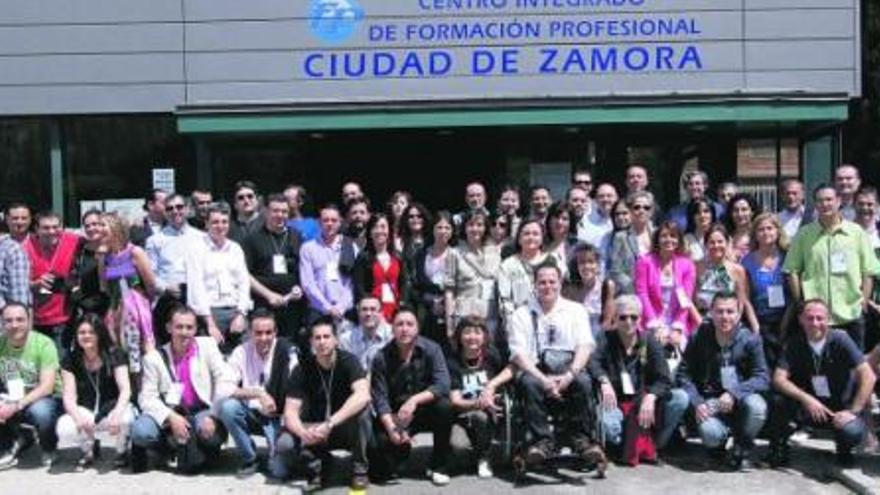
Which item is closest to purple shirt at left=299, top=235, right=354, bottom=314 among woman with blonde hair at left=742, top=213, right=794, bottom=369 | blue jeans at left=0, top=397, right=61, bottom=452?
blue jeans at left=0, top=397, right=61, bottom=452

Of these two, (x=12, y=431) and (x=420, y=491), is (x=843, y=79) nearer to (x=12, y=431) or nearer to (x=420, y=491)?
(x=420, y=491)

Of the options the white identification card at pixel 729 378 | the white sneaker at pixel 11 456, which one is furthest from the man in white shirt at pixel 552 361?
the white sneaker at pixel 11 456

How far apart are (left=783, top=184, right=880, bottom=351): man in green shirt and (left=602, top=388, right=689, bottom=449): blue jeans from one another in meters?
1.39

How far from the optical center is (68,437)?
27.1 feet

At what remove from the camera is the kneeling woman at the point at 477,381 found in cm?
800

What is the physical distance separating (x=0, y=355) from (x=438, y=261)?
137 inches

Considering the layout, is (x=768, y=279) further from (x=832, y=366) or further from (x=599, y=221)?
(x=599, y=221)

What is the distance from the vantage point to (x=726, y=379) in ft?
27.0

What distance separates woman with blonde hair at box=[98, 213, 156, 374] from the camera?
8.66 m

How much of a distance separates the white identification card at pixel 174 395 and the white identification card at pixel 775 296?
4662mm

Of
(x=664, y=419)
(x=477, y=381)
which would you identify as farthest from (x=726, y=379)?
(x=477, y=381)

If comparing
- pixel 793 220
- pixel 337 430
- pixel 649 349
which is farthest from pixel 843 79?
pixel 337 430

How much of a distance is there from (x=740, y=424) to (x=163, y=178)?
863cm

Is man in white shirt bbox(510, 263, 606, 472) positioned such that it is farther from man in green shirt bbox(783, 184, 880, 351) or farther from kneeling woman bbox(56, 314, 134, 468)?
kneeling woman bbox(56, 314, 134, 468)
